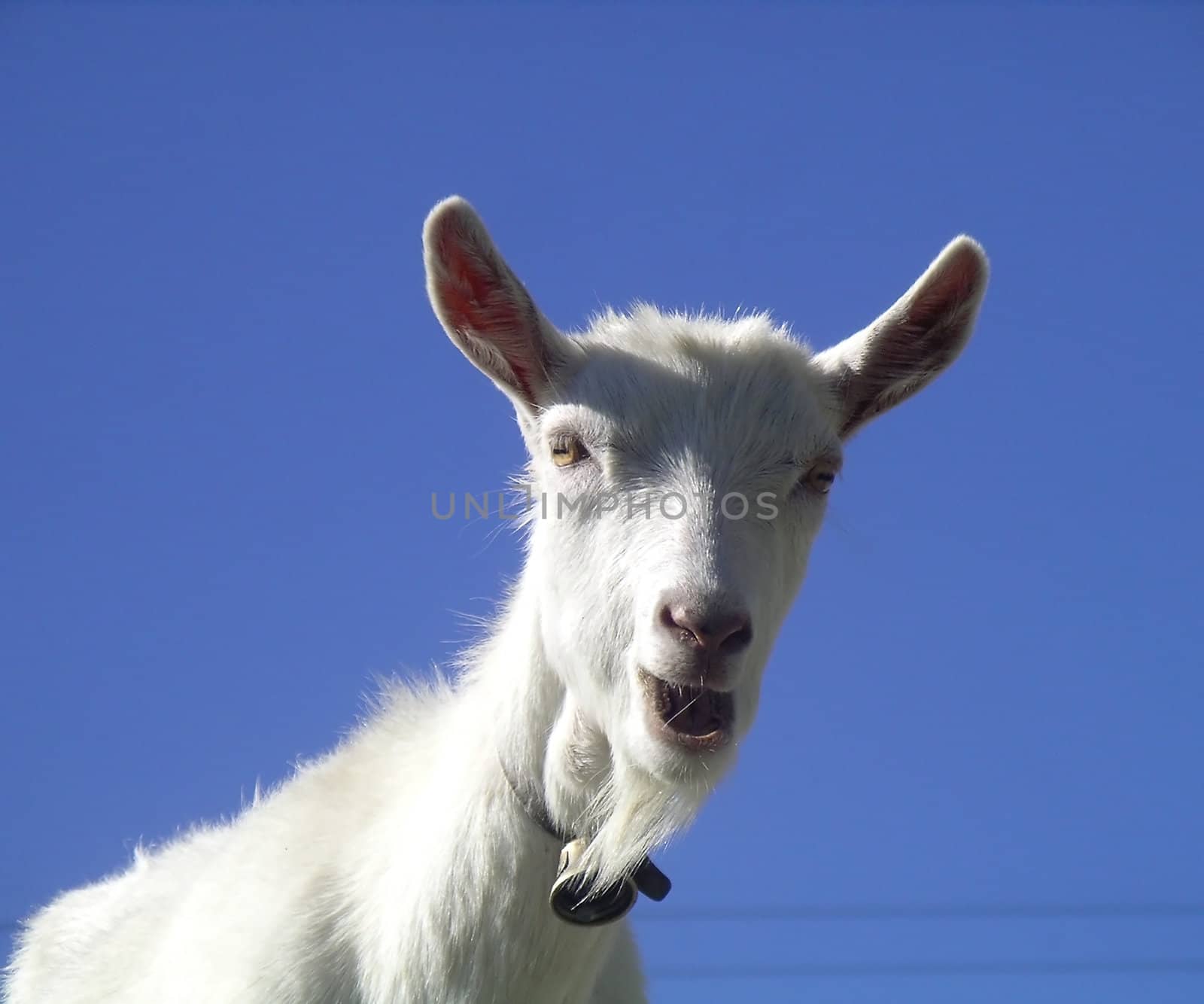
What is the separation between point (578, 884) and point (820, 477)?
4.39 feet

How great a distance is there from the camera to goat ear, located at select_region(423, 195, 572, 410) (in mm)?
3371

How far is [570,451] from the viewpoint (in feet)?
11.0

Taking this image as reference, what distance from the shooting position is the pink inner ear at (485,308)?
11.2 feet

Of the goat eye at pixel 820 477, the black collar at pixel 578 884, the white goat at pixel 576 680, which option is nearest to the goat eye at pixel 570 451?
the white goat at pixel 576 680

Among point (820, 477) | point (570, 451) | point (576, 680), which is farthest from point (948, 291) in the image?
point (576, 680)

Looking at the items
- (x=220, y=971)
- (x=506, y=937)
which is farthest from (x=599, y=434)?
(x=220, y=971)

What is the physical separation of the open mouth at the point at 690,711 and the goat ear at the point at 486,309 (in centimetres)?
104

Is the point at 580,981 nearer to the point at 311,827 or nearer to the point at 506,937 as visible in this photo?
the point at 506,937

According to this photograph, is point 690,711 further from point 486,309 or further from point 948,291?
point 948,291

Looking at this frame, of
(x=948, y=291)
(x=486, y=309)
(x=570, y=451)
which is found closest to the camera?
(x=570, y=451)

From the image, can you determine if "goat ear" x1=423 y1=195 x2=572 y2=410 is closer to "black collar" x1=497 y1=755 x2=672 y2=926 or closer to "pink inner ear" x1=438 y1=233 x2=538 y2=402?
"pink inner ear" x1=438 y1=233 x2=538 y2=402

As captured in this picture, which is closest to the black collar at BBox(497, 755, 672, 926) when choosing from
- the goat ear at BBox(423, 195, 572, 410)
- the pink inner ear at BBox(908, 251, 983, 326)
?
the goat ear at BBox(423, 195, 572, 410)

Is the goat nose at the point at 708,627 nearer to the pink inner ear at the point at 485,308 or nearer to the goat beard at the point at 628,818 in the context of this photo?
the goat beard at the point at 628,818

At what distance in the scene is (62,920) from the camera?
5.23m
